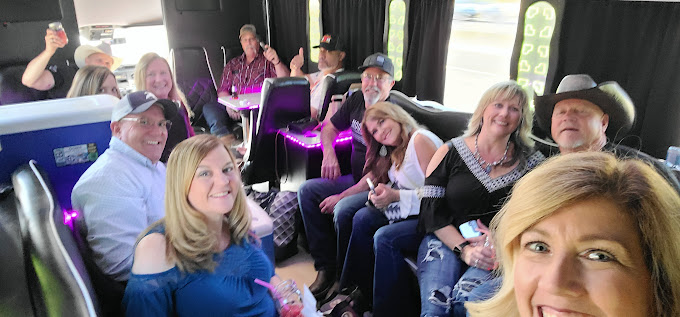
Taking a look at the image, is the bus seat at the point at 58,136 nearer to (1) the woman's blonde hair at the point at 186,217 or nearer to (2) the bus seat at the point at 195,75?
(1) the woman's blonde hair at the point at 186,217

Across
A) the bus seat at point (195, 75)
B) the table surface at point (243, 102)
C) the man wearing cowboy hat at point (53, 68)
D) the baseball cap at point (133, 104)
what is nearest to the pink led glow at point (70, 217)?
the baseball cap at point (133, 104)

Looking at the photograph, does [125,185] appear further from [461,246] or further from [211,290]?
[461,246]

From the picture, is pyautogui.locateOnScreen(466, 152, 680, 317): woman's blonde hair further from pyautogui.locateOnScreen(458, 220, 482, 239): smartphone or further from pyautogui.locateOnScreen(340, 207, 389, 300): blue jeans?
pyautogui.locateOnScreen(340, 207, 389, 300): blue jeans

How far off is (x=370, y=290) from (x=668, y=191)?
206cm

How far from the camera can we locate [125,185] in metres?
1.75

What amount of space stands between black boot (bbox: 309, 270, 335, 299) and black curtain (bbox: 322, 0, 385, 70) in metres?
2.14

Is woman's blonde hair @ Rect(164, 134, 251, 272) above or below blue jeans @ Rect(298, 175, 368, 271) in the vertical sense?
above

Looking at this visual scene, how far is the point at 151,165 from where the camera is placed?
1.97 metres

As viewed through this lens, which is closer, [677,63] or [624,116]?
[624,116]

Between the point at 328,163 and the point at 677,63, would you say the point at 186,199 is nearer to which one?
the point at 328,163

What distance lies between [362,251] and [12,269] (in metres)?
1.71

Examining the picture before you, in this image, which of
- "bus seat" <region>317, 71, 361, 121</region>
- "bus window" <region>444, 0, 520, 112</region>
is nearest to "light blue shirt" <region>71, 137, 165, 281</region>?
"bus seat" <region>317, 71, 361, 121</region>

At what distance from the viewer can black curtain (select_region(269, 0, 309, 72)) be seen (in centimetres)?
536

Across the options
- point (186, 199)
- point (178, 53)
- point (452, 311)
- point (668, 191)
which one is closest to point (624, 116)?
point (452, 311)
